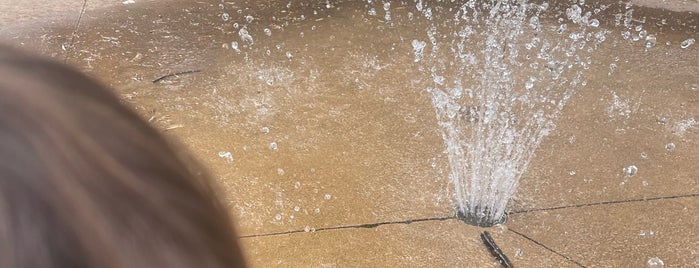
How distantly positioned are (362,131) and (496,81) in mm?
670

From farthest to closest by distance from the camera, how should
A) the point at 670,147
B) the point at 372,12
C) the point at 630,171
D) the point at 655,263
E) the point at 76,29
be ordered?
the point at 372,12
the point at 76,29
the point at 670,147
the point at 630,171
the point at 655,263

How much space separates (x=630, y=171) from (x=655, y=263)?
16.4 inches

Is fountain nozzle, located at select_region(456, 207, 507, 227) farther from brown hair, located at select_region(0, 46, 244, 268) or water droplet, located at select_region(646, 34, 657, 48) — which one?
brown hair, located at select_region(0, 46, 244, 268)

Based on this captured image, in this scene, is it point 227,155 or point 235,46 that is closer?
point 227,155

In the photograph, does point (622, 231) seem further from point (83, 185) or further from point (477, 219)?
point (83, 185)

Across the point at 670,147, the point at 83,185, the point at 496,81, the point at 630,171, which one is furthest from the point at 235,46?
the point at 83,185

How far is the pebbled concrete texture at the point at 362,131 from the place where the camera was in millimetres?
2238

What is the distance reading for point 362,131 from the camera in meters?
2.69

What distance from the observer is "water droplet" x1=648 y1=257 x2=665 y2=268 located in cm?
216

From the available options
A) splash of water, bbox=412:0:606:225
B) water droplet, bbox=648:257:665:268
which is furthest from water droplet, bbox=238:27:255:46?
water droplet, bbox=648:257:665:268

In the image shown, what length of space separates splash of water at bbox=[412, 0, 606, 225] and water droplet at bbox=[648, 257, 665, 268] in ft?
1.56

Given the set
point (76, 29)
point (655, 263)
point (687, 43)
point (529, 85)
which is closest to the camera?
point (655, 263)

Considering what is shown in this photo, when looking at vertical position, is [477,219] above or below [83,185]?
below

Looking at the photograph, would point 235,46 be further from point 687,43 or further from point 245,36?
point 687,43
